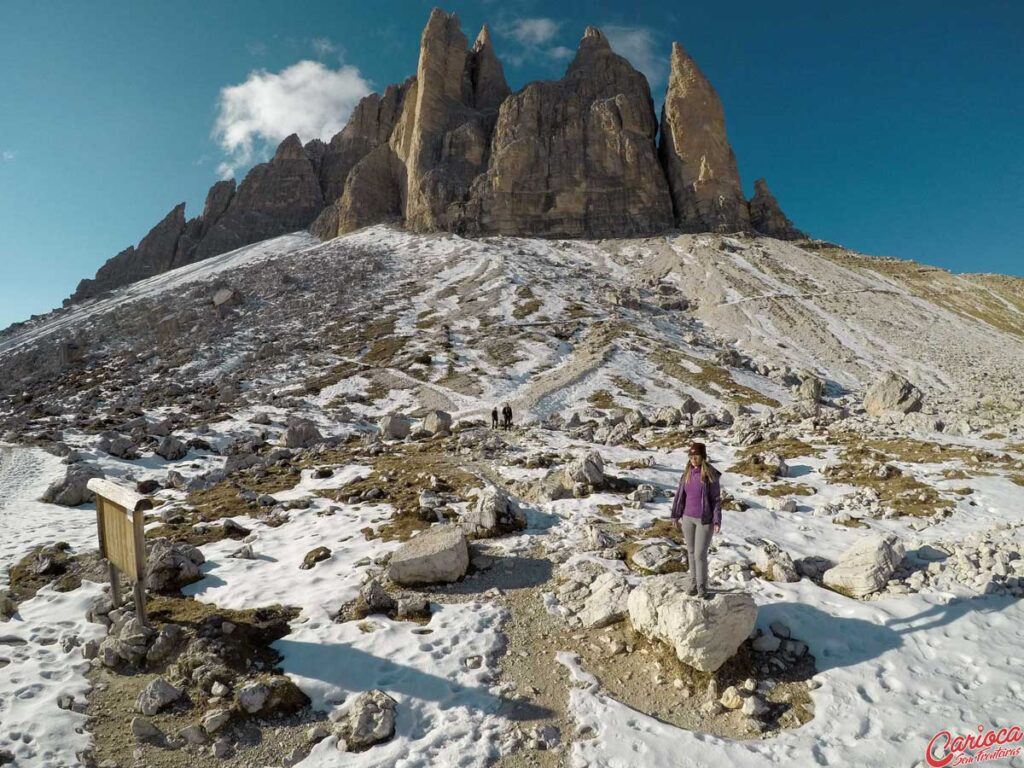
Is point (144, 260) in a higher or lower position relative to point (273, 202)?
lower

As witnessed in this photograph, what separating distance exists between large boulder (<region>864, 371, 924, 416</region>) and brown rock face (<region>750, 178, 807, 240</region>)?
7738 centimetres

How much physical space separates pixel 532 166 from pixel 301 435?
86.3 m

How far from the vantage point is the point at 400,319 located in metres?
58.5

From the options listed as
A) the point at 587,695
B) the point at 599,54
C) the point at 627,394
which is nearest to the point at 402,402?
the point at 627,394

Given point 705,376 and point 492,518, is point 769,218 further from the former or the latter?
point 492,518

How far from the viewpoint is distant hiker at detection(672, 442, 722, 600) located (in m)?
8.59

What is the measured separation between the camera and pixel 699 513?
28.6 ft

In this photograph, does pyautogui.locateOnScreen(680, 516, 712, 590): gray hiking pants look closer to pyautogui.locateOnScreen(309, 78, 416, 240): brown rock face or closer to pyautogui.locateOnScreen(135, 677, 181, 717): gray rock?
pyautogui.locateOnScreen(135, 677, 181, 717): gray rock

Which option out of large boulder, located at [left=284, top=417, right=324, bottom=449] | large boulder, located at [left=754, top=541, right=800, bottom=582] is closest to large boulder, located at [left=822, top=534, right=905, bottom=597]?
large boulder, located at [left=754, top=541, right=800, bottom=582]

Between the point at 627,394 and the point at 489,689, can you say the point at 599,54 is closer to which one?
the point at 627,394

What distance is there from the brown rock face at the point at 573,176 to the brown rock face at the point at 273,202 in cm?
5328

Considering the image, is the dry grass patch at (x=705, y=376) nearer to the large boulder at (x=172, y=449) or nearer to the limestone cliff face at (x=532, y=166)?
the large boulder at (x=172, y=449)

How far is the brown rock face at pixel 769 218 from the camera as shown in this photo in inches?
3816

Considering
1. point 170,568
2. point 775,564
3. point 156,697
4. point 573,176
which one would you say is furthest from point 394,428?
point 573,176
